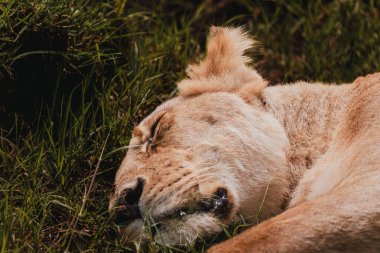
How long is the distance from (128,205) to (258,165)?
73 centimetres

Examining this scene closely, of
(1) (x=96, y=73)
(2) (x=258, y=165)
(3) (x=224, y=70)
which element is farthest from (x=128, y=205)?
(1) (x=96, y=73)

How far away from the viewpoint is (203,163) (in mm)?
3881

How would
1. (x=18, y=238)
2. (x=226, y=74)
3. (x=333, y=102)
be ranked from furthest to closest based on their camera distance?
(x=226, y=74)
(x=333, y=102)
(x=18, y=238)

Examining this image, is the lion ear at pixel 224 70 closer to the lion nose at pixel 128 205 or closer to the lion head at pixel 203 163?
the lion head at pixel 203 163

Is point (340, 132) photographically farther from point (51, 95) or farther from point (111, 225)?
point (51, 95)

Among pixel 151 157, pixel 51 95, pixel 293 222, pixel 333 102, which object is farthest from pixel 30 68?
pixel 293 222

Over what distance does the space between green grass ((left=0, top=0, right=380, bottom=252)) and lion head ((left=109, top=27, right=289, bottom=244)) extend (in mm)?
140

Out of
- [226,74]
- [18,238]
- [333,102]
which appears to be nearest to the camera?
[18,238]

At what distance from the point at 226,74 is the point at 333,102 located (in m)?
0.71

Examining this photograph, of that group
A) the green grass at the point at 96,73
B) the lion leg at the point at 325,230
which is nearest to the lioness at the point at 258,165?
the lion leg at the point at 325,230

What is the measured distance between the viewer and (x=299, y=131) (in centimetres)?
413

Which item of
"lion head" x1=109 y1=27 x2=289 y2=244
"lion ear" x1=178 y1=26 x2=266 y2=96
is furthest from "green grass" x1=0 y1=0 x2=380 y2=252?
"lion ear" x1=178 y1=26 x2=266 y2=96

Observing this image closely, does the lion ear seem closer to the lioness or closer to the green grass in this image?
the lioness

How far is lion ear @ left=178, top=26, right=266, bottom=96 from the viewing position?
4.50 metres
